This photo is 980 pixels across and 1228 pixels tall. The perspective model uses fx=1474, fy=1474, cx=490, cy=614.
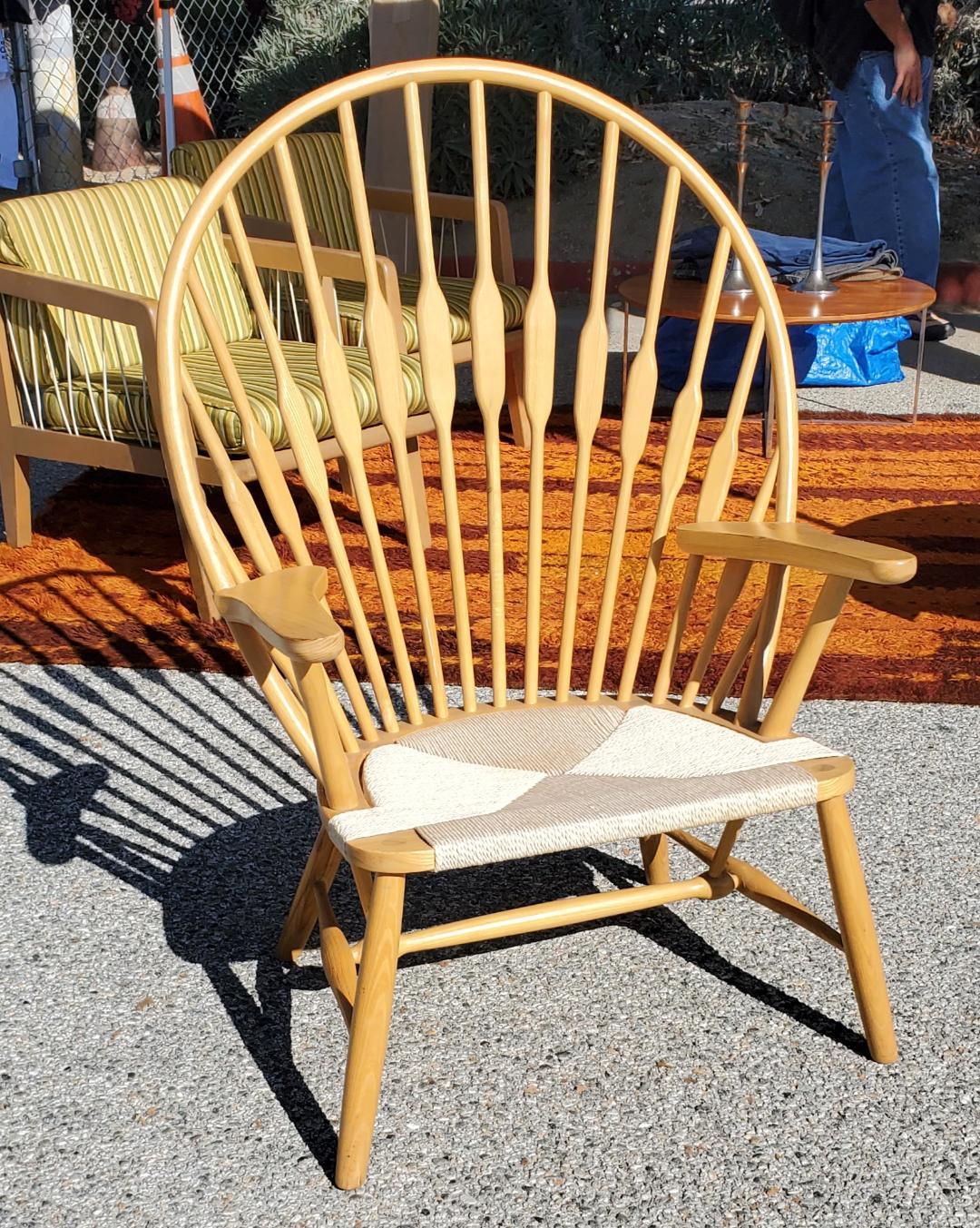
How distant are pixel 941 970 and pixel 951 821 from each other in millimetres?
444

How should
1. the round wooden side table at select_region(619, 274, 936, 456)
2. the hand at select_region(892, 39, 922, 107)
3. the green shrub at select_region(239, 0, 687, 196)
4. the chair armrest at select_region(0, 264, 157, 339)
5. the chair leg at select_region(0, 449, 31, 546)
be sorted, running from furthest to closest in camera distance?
the green shrub at select_region(239, 0, 687, 196) → the hand at select_region(892, 39, 922, 107) → the round wooden side table at select_region(619, 274, 936, 456) → the chair leg at select_region(0, 449, 31, 546) → the chair armrest at select_region(0, 264, 157, 339)

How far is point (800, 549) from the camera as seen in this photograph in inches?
65.9

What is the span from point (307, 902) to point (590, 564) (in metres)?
1.71

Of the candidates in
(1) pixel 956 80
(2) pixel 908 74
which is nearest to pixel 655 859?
(2) pixel 908 74

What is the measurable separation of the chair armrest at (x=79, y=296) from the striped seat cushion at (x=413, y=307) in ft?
2.46

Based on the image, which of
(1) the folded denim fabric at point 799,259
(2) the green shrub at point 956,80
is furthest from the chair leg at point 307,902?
(2) the green shrub at point 956,80

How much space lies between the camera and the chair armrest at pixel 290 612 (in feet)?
4.59

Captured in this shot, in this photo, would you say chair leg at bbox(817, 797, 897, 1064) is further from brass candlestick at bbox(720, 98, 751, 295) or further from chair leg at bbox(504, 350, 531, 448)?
chair leg at bbox(504, 350, 531, 448)

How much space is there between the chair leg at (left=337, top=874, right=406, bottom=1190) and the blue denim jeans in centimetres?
445

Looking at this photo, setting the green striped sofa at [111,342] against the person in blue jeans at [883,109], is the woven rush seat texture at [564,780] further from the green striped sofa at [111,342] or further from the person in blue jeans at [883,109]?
the person in blue jeans at [883,109]

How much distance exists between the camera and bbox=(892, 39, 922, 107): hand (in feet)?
16.6

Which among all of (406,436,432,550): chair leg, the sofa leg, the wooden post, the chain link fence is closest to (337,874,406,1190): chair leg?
the sofa leg

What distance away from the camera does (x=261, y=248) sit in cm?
361

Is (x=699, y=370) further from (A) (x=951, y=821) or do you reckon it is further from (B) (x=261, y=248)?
(B) (x=261, y=248)
